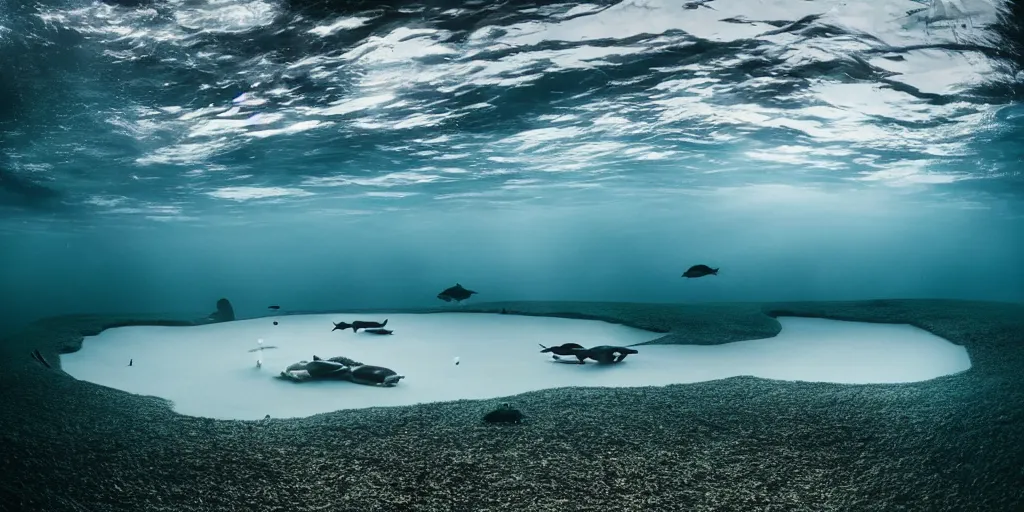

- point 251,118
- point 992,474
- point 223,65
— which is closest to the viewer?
point 992,474

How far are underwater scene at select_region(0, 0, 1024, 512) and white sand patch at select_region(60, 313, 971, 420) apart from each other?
0.11 meters

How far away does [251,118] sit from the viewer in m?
14.1

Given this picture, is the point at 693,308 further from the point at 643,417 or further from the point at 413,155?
the point at 643,417

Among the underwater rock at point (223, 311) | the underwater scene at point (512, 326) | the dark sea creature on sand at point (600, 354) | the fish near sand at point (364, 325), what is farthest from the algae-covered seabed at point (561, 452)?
the underwater rock at point (223, 311)

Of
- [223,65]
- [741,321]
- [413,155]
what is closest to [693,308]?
[741,321]

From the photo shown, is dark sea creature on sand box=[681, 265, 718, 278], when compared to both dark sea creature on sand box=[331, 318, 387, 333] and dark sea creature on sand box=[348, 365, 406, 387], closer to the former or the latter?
dark sea creature on sand box=[348, 365, 406, 387]

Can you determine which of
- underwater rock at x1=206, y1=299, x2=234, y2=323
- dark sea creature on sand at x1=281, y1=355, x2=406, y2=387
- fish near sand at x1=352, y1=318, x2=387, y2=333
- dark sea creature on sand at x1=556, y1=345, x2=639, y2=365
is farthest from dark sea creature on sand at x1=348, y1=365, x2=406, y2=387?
underwater rock at x1=206, y1=299, x2=234, y2=323

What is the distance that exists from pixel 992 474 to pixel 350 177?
2393cm

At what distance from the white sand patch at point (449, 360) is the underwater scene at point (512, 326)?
105 millimetres

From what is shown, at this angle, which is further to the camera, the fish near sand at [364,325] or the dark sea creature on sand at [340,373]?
the fish near sand at [364,325]

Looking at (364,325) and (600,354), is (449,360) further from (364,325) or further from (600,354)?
(364,325)

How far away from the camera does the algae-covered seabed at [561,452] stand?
14.5 ft

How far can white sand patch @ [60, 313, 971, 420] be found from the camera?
343 inches

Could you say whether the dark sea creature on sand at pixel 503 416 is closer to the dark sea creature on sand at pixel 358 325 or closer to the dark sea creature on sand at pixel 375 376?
the dark sea creature on sand at pixel 375 376
